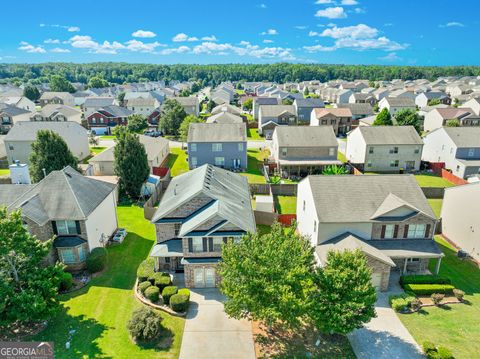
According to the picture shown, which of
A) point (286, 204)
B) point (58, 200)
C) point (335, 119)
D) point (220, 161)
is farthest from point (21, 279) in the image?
point (335, 119)

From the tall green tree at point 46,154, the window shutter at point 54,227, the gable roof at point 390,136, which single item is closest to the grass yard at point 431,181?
the gable roof at point 390,136

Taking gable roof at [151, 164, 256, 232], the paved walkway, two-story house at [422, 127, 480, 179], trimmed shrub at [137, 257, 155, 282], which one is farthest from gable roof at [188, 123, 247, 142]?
the paved walkway

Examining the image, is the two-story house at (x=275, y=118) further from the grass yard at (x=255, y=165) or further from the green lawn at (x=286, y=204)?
the green lawn at (x=286, y=204)

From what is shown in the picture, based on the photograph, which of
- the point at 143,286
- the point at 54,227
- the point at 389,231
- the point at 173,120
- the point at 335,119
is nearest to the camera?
the point at 143,286

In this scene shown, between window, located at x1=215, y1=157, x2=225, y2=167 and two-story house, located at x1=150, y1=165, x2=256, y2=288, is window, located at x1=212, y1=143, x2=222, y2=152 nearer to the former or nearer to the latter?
window, located at x1=215, y1=157, x2=225, y2=167

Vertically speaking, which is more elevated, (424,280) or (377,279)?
(377,279)

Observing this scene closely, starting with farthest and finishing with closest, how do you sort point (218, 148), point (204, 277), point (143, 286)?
point (218, 148) < point (204, 277) < point (143, 286)

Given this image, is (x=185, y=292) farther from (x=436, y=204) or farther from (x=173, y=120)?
(x=173, y=120)

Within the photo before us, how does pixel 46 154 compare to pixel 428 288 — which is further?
pixel 46 154
